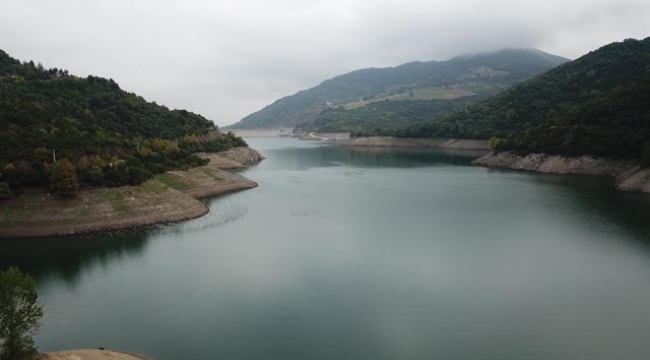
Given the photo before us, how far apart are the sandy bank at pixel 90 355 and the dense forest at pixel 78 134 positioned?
2381 centimetres

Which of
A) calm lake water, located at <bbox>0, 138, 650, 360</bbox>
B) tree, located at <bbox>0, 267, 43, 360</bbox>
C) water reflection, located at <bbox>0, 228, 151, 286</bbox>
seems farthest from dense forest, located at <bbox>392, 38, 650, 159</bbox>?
tree, located at <bbox>0, 267, 43, 360</bbox>

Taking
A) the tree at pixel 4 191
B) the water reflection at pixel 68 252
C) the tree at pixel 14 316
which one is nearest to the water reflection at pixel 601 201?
the tree at pixel 14 316

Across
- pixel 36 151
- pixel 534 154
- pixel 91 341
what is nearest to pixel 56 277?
pixel 91 341

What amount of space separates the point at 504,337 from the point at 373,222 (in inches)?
887

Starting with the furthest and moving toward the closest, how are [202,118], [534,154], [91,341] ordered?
[202,118] < [534,154] < [91,341]

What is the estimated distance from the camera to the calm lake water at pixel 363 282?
60.2 ft

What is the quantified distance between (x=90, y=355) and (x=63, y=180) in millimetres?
24603

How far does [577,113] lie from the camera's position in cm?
7219

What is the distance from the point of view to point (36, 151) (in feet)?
128

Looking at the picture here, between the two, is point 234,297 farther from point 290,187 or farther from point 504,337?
point 290,187

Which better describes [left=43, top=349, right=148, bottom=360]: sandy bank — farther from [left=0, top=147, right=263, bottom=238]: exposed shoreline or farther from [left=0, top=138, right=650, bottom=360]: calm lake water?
[left=0, top=147, right=263, bottom=238]: exposed shoreline

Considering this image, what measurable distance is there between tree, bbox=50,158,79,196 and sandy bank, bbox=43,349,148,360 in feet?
77.2

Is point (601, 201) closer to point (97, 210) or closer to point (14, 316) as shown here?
point (97, 210)

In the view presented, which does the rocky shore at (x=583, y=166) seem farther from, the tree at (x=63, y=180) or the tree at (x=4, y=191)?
the tree at (x=4, y=191)
